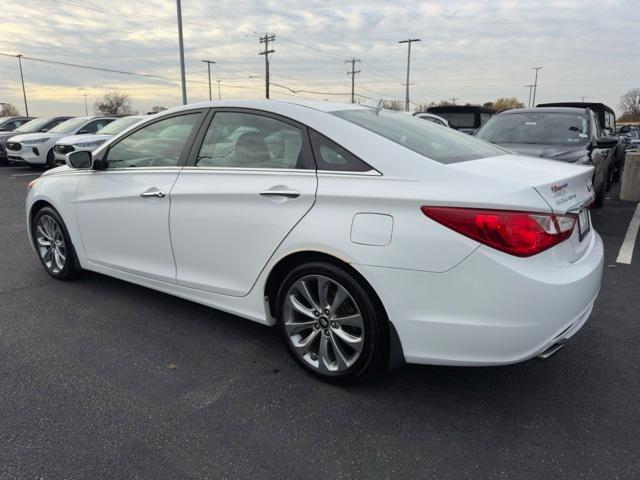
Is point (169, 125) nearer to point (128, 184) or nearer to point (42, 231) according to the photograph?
point (128, 184)

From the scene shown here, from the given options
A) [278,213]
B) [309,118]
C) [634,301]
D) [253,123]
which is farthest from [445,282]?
[634,301]

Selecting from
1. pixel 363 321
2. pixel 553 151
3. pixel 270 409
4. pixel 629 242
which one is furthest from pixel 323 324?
pixel 629 242

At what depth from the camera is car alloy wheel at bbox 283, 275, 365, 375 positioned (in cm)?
271

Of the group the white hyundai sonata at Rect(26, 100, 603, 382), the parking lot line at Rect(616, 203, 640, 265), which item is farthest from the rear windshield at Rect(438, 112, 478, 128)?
the white hyundai sonata at Rect(26, 100, 603, 382)

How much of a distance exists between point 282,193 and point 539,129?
5.72 m

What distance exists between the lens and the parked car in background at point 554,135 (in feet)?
21.3

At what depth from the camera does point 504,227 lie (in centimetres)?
224

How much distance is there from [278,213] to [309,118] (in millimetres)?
580

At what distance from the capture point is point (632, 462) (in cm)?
223

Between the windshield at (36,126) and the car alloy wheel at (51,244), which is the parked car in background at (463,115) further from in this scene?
the windshield at (36,126)

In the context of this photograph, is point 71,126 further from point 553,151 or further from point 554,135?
point 553,151

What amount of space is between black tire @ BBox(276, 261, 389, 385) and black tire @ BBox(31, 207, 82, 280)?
253 centimetres

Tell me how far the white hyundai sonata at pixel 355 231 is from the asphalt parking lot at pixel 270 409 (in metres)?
0.30

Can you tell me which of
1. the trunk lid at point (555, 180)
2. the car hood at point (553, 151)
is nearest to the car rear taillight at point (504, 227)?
the trunk lid at point (555, 180)
